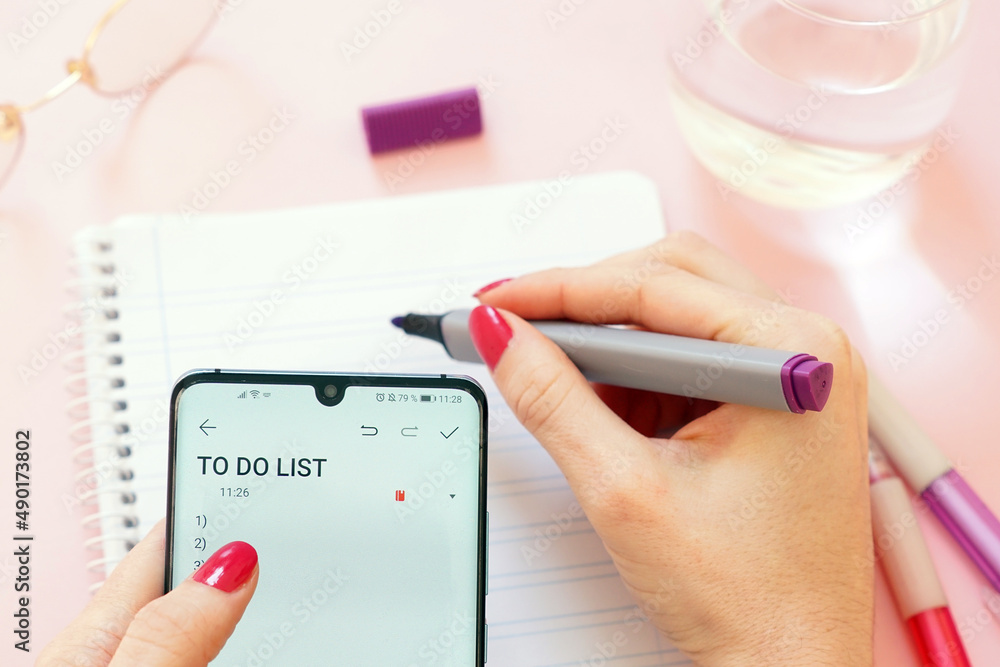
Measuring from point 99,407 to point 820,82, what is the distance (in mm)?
515

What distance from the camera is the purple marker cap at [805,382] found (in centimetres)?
36

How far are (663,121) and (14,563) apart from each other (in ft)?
1.80

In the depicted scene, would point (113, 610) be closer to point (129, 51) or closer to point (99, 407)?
point (99, 407)

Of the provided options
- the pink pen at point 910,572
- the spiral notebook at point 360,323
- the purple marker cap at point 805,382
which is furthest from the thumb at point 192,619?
the pink pen at point 910,572

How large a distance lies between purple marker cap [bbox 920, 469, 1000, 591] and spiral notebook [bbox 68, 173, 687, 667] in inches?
7.8

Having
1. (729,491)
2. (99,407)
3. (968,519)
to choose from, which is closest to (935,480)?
(968,519)

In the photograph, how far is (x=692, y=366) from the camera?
0.39 m

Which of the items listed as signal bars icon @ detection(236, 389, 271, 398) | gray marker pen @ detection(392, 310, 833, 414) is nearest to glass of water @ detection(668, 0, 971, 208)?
gray marker pen @ detection(392, 310, 833, 414)

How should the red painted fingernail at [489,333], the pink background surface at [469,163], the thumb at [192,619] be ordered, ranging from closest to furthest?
the thumb at [192,619] → the red painted fingernail at [489,333] → the pink background surface at [469,163]

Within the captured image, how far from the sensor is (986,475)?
514 mm

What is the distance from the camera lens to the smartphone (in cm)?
41

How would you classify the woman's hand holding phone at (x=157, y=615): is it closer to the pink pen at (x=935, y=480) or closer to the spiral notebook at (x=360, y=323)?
the spiral notebook at (x=360, y=323)

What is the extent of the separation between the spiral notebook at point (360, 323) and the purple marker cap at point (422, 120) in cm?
5

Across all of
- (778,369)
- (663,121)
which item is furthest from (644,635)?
(663,121)
